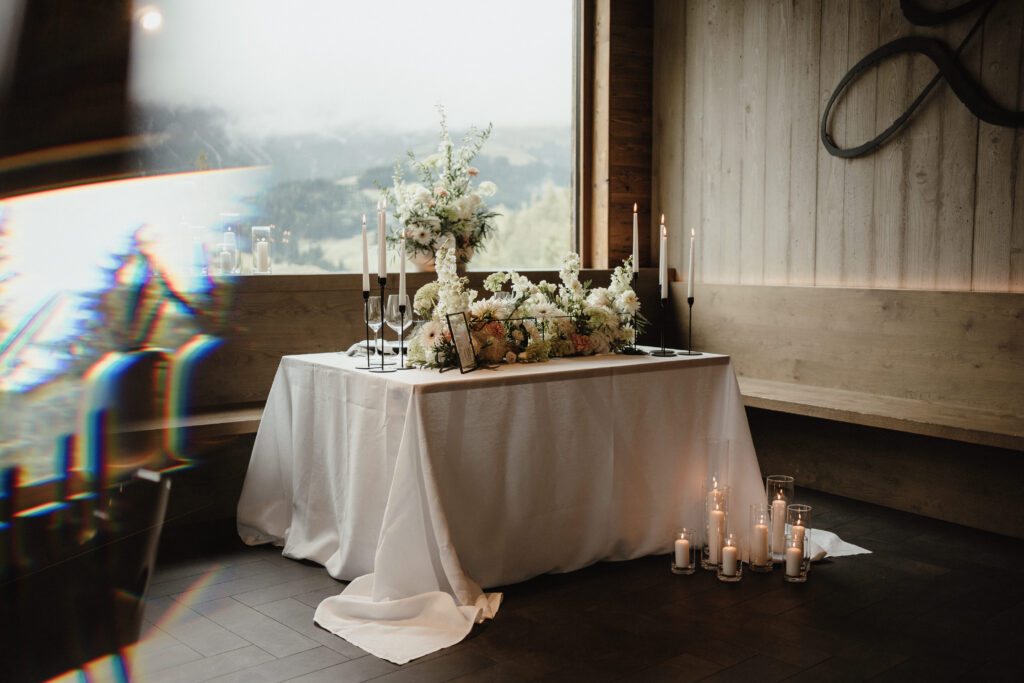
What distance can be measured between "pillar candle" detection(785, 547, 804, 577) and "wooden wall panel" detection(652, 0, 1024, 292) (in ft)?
5.26

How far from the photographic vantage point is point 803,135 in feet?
15.0

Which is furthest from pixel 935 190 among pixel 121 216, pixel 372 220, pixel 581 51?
pixel 121 216

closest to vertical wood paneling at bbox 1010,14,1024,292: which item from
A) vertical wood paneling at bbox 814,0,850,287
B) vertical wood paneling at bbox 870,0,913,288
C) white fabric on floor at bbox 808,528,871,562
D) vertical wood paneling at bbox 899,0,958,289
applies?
vertical wood paneling at bbox 899,0,958,289

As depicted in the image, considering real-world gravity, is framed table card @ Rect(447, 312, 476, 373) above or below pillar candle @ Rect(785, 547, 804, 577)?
above

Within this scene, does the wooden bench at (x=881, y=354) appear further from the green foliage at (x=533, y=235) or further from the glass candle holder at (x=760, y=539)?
the green foliage at (x=533, y=235)

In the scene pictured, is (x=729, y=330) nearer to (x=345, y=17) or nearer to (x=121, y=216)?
(x=345, y=17)

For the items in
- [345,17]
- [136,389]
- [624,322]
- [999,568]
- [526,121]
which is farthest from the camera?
[526,121]

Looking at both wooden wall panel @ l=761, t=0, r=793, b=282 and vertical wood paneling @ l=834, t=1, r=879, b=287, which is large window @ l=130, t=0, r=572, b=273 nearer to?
wooden wall panel @ l=761, t=0, r=793, b=282

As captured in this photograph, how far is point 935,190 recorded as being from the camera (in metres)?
3.99

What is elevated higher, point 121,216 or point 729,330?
point 121,216

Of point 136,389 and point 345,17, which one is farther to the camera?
point 345,17

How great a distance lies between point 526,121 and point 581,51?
1.85ft

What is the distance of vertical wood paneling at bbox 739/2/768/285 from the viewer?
4.79 m

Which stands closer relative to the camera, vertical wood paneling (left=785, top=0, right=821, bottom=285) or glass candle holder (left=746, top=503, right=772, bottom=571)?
glass candle holder (left=746, top=503, right=772, bottom=571)
